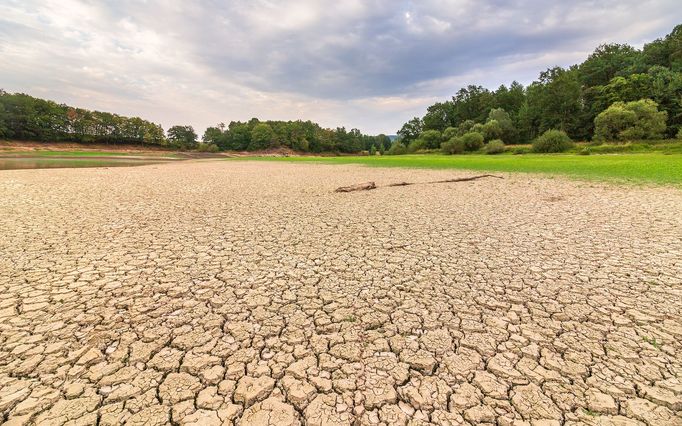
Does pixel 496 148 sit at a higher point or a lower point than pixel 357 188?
higher

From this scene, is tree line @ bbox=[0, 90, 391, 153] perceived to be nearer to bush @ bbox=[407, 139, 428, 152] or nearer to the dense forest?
bush @ bbox=[407, 139, 428, 152]

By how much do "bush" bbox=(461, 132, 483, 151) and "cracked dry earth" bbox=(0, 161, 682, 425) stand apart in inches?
1970

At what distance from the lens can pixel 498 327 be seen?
3.07m

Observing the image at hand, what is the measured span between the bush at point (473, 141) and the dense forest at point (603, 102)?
12.6 feet

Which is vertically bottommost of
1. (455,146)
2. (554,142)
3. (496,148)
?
(496,148)

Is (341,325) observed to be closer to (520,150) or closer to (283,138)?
(520,150)

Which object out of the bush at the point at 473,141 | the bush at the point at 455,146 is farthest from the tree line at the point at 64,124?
the bush at the point at 473,141

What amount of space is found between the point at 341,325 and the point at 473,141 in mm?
56905

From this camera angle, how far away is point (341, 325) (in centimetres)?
317

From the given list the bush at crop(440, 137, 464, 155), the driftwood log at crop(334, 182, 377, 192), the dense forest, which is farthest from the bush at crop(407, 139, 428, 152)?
the driftwood log at crop(334, 182, 377, 192)

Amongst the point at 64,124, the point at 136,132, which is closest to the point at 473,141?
the point at 136,132

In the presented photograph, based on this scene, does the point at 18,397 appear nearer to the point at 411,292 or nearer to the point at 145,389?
the point at 145,389

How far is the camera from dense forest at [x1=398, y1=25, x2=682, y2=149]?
1560 inches

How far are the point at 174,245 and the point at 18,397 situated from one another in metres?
3.73
